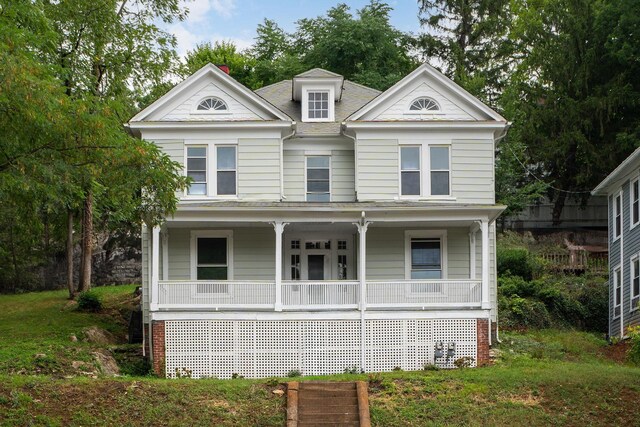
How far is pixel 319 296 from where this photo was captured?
3086 centimetres

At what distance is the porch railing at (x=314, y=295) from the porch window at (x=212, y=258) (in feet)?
5.38

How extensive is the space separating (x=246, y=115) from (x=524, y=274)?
1449 cm

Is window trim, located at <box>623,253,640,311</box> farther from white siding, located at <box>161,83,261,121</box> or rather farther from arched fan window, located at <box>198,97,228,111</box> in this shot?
arched fan window, located at <box>198,97,228,111</box>

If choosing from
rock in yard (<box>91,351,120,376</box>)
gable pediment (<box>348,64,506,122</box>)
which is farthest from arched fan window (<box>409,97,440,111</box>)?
rock in yard (<box>91,351,120,376</box>)

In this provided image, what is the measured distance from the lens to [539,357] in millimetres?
30766

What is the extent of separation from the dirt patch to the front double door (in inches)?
309

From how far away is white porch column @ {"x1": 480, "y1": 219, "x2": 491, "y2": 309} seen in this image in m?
30.6

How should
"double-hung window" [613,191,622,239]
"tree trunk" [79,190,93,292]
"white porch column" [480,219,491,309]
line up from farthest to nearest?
"tree trunk" [79,190,93,292] → "double-hung window" [613,191,622,239] → "white porch column" [480,219,491,309]

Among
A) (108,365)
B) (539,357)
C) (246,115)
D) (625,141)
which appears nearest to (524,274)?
(625,141)

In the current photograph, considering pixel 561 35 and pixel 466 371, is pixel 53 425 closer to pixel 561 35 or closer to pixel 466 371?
pixel 466 371

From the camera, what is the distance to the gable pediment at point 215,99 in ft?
107

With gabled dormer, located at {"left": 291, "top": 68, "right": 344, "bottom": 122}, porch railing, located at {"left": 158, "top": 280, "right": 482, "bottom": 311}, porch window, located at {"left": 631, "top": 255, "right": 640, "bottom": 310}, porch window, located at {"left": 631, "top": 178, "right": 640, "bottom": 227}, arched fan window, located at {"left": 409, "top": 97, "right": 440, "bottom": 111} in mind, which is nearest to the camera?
porch railing, located at {"left": 158, "top": 280, "right": 482, "bottom": 311}

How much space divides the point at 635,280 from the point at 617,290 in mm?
2298

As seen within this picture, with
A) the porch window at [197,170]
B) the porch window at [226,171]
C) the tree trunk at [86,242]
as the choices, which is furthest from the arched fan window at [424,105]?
the tree trunk at [86,242]
